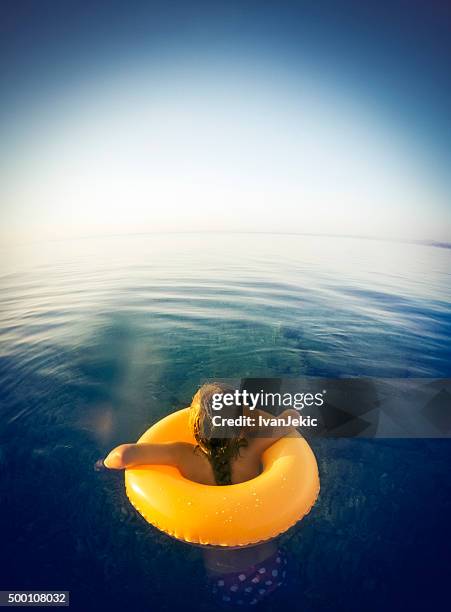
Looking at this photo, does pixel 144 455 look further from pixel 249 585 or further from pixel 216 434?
pixel 249 585

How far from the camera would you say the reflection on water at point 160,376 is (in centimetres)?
277

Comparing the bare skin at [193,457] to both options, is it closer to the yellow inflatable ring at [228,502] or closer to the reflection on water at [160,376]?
the yellow inflatable ring at [228,502]

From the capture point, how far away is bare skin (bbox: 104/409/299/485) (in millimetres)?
2332

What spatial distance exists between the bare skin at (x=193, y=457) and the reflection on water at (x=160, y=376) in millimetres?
695

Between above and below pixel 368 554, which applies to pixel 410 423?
above

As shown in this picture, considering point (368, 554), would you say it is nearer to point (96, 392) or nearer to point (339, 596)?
point (339, 596)

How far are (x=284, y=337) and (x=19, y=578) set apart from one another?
4.67 metres

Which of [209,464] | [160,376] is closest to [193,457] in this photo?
[209,464]

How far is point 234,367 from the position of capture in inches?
215

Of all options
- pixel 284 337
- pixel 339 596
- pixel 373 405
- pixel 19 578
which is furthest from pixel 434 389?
pixel 19 578

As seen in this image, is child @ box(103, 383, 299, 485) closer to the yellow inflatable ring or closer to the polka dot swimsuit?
the yellow inflatable ring

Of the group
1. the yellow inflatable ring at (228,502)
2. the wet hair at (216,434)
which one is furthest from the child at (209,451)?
the yellow inflatable ring at (228,502)

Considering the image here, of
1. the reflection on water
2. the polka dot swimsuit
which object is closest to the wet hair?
the polka dot swimsuit

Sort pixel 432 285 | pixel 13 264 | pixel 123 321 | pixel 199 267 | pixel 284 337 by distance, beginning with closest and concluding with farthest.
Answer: pixel 284 337 < pixel 123 321 < pixel 432 285 < pixel 199 267 < pixel 13 264
